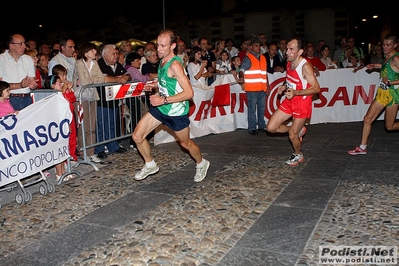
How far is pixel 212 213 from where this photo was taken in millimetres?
4992

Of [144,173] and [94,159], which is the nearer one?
[144,173]

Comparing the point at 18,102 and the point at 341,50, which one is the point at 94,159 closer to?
the point at 18,102

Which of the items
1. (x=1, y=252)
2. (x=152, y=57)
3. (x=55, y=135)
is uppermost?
(x=152, y=57)

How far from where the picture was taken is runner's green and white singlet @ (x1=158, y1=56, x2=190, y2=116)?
18.9ft

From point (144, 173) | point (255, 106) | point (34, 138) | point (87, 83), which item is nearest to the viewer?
point (34, 138)

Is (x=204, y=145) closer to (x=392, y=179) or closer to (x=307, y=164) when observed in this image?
(x=307, y=164)

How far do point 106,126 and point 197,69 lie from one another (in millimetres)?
2720

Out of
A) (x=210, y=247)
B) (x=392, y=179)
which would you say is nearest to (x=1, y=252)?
(x=210, y=247)

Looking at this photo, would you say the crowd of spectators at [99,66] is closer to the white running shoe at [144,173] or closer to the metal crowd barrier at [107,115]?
the metal crowd barrier at [107,115]

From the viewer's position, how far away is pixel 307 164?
7.14m

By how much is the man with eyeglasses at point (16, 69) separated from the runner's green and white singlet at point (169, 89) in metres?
2.23

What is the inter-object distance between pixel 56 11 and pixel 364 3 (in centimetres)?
3201

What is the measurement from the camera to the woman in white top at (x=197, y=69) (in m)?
9.72

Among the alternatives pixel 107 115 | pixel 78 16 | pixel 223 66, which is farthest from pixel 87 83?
pixel 78 16
